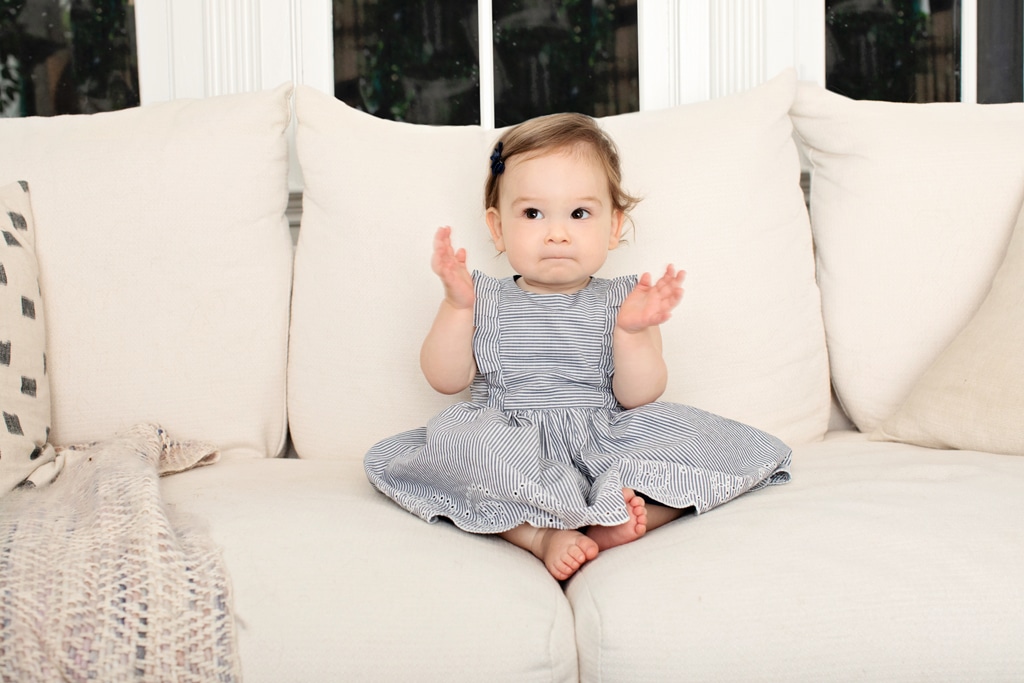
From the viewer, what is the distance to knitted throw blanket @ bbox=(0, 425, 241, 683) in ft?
2.87

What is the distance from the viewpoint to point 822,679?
2.83 feet

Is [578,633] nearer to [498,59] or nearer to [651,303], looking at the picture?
[651,303]

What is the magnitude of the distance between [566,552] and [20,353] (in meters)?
0.85

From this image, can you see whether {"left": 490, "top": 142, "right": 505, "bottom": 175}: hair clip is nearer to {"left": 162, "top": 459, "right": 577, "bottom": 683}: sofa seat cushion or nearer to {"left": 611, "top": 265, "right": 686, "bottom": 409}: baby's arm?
{"left": 611, "top": 265, "right": 686, "bottom": 409}: baby's arm

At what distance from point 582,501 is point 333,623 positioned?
325mm

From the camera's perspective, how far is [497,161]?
142cm

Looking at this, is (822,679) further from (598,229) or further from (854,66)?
(854,66)

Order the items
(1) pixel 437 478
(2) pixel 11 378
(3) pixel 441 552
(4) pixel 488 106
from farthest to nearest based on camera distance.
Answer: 1. (4) pixel 488 106
2. (2) pixel 11 378
3. (1) pixel 437 478
4. (3) pixel 441 552

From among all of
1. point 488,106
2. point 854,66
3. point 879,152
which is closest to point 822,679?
point 879,152

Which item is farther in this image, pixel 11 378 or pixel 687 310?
pixel 687 310

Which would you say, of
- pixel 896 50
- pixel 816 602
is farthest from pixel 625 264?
pixel 896 50

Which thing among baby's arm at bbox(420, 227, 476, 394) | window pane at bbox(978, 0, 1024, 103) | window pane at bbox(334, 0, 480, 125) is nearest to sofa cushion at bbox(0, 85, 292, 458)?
baby's arm at bbox(420, 227, 476, 394)

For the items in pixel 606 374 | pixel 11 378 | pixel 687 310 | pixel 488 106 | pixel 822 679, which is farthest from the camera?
pixel 488 106

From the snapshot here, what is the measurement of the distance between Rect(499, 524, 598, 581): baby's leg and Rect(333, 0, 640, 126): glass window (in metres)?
1.25
